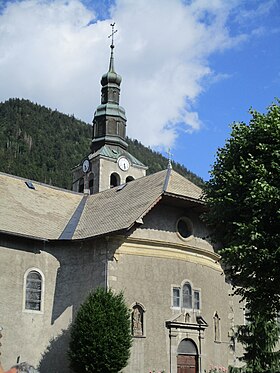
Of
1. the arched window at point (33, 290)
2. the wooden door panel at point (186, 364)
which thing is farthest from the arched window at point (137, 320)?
the arched window at point (33, 290)

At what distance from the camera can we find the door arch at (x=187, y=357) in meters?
25.5

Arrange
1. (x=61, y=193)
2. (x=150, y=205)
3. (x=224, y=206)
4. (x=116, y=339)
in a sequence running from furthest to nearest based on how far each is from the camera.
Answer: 1. (x=61, y=193)
2. (x=150, y=205)
3. (x=116, y=339)
4. (x=224, y=206)

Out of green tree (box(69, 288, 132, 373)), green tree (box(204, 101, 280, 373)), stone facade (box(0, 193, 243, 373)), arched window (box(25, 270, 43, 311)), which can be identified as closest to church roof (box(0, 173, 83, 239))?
stone facade (box(0, 193, 243, 373))

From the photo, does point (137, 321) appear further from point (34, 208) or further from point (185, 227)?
point (34, 208)

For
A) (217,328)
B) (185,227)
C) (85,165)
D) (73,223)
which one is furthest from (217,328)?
(85,165)

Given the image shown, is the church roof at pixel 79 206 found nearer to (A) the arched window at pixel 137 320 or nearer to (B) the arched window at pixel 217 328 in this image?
(A) the arched window at pixel 137 320

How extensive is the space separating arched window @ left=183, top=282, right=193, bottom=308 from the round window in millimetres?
2314

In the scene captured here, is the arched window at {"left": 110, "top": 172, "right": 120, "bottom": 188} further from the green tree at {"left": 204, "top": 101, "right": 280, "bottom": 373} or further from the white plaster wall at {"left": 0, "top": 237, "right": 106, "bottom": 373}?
the green tree at {"left": 204, "top": 101, "right": 280, "bottom": 373}

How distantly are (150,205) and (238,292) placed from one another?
268 inches

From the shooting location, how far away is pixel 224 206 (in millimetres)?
19203

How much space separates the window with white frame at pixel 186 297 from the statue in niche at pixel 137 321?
1.83 meters

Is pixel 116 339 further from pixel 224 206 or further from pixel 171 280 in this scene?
pixel 224 206

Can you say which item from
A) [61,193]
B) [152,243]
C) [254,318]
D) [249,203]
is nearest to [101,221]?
[152,243]

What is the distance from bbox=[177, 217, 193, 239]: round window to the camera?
2749cm
